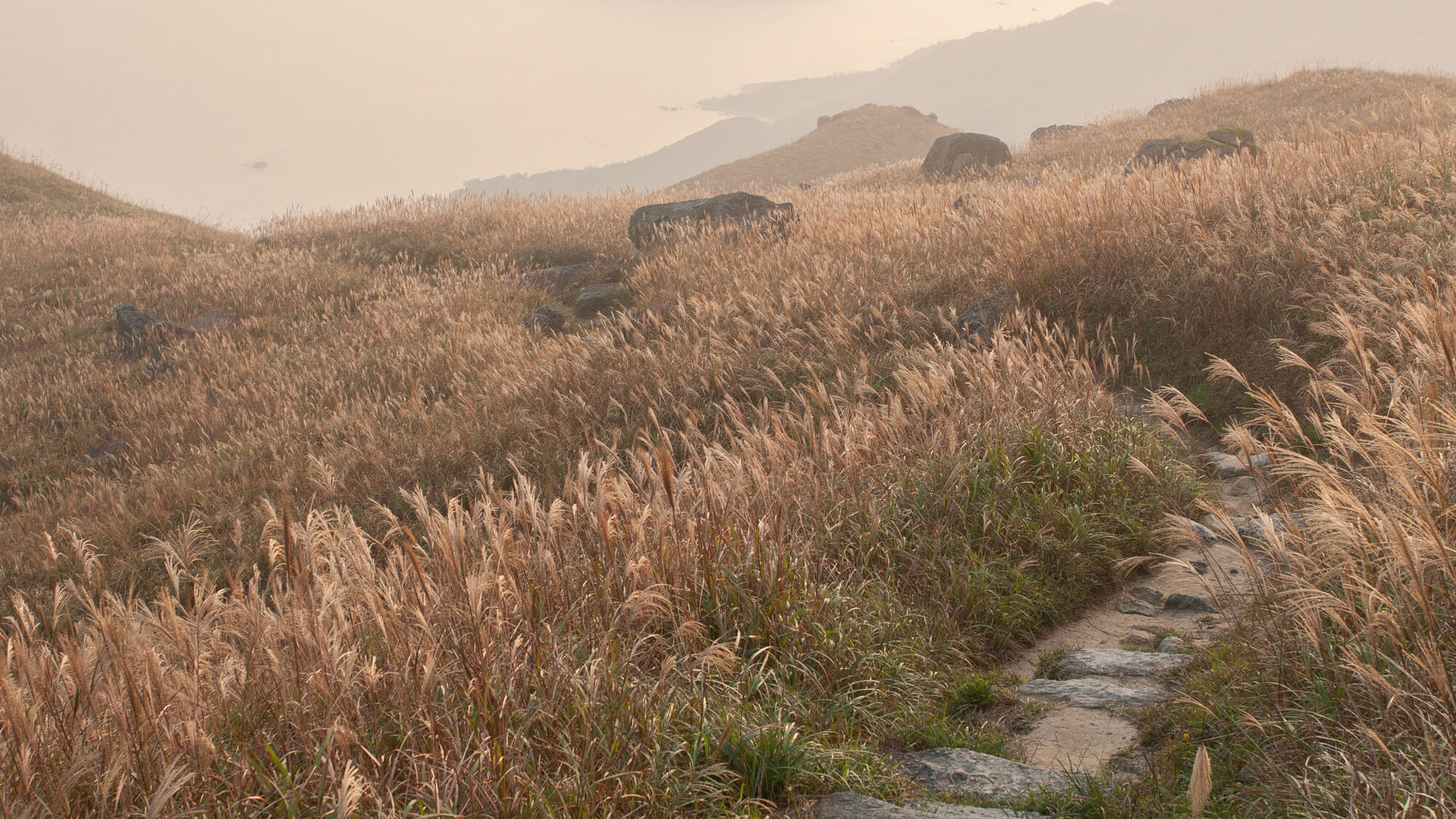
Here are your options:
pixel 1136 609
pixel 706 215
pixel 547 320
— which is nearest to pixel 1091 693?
pixel 1136 609

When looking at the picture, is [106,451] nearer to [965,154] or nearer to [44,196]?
[44,196]

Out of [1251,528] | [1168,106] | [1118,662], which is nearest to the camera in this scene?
[1118,662]

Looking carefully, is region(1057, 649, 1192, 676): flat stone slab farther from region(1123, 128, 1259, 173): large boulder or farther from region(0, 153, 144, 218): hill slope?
region(0, 153, 144, 218): hill slope

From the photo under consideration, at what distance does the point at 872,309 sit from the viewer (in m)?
8.05

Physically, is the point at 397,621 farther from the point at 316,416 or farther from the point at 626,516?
the point at 316,416

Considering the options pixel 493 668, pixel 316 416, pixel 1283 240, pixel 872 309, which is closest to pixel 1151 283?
pixel 1283 240

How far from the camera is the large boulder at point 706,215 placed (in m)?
15.1

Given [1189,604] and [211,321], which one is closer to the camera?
[1189,604]

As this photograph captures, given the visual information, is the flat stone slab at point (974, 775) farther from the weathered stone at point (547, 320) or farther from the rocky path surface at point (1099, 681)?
the weathered stone at point (547, 320)

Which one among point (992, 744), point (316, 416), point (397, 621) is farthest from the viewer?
point (316, 416)

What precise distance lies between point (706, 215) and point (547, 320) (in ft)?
14.8

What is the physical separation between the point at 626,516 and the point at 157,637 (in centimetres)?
208

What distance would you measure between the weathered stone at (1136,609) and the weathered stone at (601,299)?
9.88 meters

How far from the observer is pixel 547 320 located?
12.7 m
